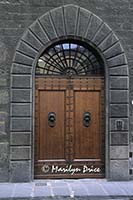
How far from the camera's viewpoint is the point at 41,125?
10273 mm

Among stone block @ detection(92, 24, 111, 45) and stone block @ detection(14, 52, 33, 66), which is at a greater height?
stone block @ detection(92, 24, 111, 45)

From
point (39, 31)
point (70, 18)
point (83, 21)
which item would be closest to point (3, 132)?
point (39, 31)

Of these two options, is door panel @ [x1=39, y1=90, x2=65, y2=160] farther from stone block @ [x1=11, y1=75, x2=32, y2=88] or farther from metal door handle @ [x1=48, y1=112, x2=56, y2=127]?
stone block @ [x1=11, y1=75, x2=32, y2=88]

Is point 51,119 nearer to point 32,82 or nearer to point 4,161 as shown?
point 32,82

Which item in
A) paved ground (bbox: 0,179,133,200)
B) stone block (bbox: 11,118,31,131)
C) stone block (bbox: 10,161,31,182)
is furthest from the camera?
stone block (bbox: 11,118,31,131)

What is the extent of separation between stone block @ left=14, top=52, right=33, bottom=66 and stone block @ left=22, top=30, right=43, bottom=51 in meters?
0.34

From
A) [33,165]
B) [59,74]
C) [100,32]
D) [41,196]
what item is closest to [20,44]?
[59,74]

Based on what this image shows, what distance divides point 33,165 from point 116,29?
14.0 feet

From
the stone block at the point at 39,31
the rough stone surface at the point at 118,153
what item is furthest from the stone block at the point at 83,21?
the rough stone surface at the point at 118,153

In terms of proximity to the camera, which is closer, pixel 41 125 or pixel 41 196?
pixel 41 196

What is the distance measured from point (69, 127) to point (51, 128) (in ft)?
1.60

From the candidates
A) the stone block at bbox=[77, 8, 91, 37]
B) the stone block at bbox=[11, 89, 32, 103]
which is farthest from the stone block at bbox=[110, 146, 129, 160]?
the stone block at bbox=[77, 8, 91, 37]

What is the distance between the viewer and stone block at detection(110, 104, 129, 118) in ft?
33.5

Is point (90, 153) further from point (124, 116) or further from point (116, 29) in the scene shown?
point (116, 29)
